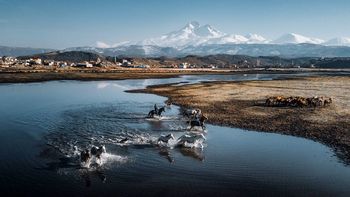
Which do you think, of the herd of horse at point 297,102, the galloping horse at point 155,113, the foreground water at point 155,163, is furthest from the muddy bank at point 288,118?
the galloping horse at point 155,113

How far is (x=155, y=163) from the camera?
21438 millimetres

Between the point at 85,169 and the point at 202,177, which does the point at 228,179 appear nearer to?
the point at 202,177

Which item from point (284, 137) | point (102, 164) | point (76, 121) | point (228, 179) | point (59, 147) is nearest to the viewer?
point (228, 179)

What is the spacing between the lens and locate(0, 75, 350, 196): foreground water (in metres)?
17.6

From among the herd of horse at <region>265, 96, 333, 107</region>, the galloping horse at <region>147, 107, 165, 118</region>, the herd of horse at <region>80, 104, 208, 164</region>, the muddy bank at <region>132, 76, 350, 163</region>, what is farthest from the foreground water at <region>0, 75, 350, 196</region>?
the herd of horse at <region>265, 96, 333, 107</region>

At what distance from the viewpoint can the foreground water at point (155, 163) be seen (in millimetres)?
17578

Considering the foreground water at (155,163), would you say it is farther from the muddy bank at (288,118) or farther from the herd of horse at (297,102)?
the herd of horse at (297,102)

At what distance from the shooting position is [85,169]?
65.7 ft

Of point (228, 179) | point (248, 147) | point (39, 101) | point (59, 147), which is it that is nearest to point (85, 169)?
point (59, 147)

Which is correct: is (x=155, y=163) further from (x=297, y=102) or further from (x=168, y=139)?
(x=297, y=102)

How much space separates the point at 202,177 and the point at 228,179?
1215 millimetres

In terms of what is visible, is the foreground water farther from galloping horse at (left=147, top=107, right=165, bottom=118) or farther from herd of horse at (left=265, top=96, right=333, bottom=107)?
herd of horse at (left=265, top=96, right=333, bottom=107)

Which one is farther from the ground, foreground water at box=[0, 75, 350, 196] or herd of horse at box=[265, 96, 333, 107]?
herd of horse at box=[265, 96, 333, 107]

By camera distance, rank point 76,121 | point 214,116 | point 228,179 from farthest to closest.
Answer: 1. point 214,116
2. point 76,121
3. point 228,179
